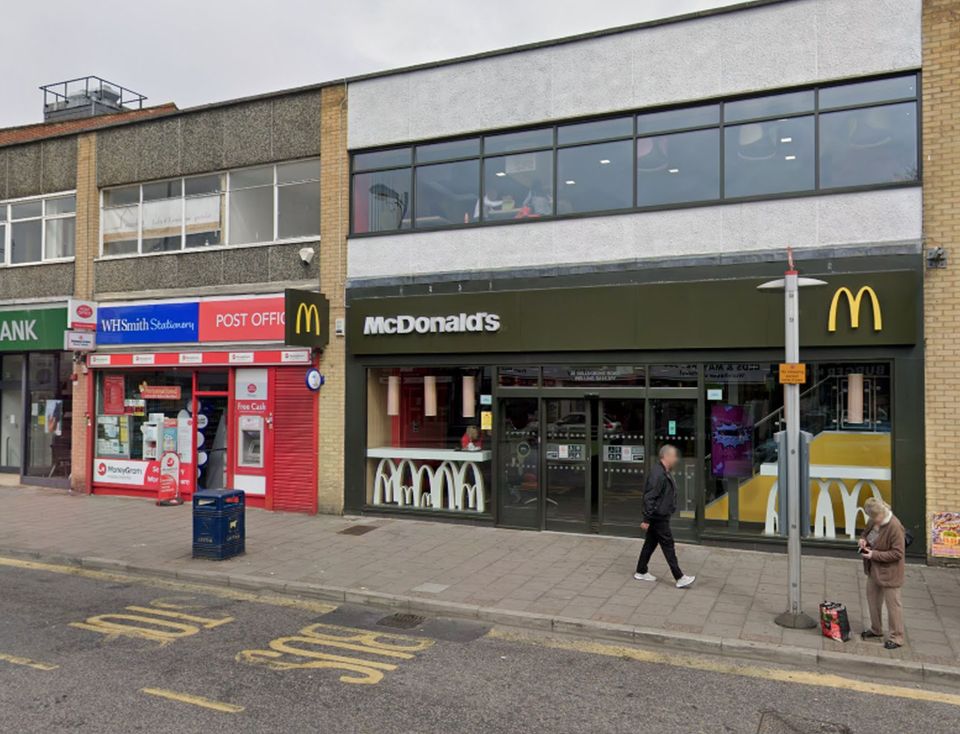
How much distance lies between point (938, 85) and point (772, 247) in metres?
2.79

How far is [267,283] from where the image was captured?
14.0 metres

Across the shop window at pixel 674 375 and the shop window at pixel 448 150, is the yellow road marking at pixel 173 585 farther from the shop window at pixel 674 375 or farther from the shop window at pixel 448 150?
the shop window at pixel 448 150

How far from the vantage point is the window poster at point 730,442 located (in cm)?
1067

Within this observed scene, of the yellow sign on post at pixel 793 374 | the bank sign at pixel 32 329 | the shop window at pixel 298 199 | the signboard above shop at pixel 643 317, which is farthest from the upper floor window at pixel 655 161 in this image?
the bank sign at pixel 32 329

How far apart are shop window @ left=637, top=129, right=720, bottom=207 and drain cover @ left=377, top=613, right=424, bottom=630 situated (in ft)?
22.4

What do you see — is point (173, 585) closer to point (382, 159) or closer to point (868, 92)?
point (382, 159)

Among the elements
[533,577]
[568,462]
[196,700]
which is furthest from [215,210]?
[196,700]

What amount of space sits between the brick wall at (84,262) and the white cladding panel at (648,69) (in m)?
6.61

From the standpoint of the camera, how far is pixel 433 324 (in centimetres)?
1234

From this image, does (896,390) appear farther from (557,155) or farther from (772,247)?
(557,155)

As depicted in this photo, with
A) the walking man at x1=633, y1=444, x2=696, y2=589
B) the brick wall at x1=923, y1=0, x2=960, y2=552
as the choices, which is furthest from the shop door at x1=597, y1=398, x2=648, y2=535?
the brick wall at x1=923, y1=0, x2=960, y2=552

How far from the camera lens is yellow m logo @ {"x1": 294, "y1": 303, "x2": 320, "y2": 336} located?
1261cm

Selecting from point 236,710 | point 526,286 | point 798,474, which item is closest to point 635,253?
point 526,286

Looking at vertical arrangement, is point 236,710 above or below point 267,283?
below
